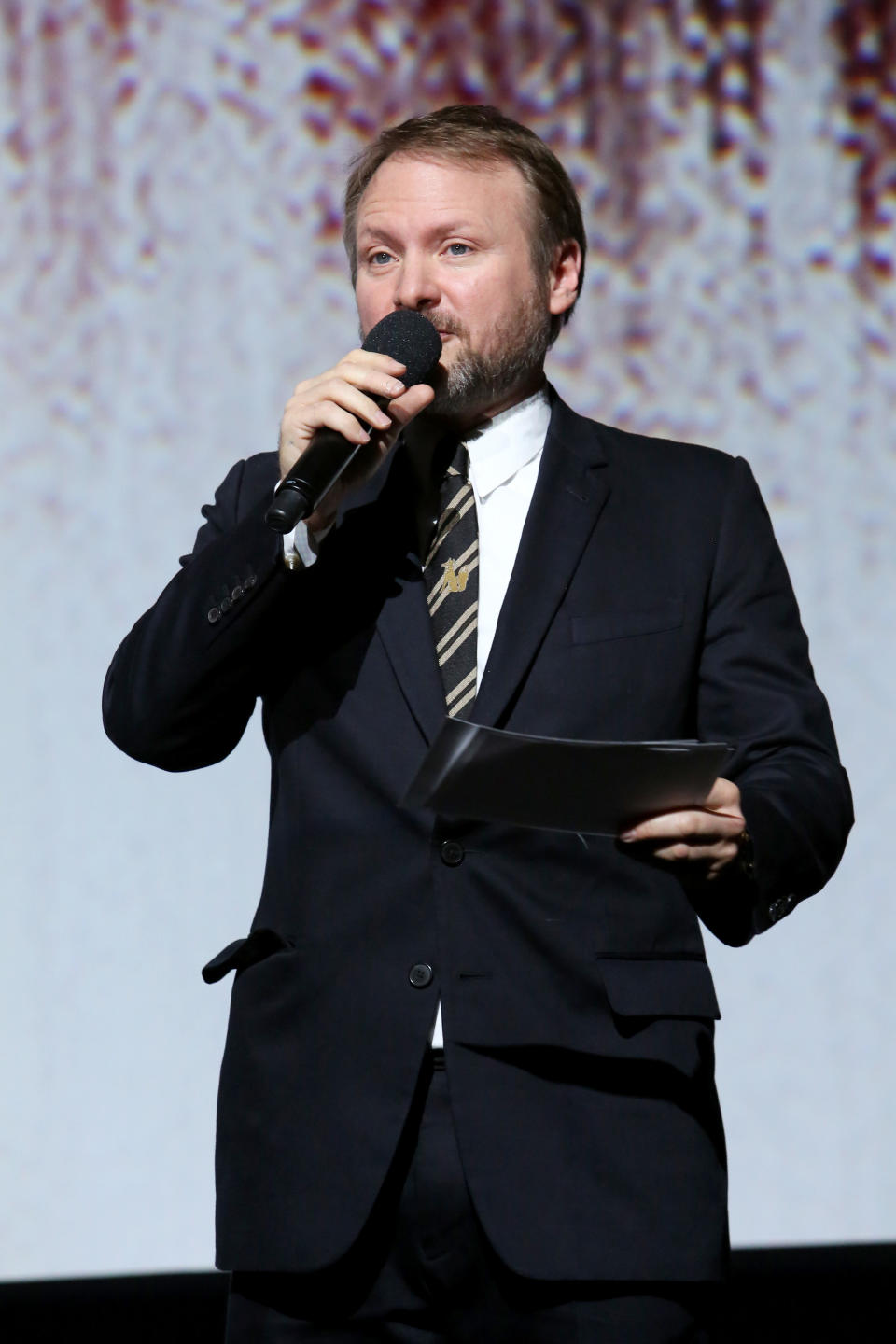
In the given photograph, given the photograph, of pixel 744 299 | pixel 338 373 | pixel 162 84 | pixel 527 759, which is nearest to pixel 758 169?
pixel 744 299

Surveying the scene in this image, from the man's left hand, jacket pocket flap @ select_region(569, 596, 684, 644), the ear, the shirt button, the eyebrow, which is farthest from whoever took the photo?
the ear

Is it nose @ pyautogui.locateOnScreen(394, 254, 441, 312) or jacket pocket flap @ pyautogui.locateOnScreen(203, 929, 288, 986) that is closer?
jacket pocket flap @ pyautogui.locateOnScreen(203, 929, 288, 986)

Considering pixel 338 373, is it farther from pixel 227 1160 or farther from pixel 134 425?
pixel 134 425

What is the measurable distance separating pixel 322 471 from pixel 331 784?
1.02 ft

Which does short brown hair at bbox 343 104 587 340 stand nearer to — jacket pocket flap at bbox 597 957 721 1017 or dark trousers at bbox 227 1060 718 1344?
jacket pocket flap at bbox 597 957 721 1017

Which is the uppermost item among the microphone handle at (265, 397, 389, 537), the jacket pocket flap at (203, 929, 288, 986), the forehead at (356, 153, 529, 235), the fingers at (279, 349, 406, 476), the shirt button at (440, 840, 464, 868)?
the forehead at (356, 153, 529, 235)

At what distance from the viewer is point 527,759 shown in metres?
1.27

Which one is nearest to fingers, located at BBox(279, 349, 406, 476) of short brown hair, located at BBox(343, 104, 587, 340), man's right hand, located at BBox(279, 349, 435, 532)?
man's right hand, located at BBox(279, 349, 435, 532)

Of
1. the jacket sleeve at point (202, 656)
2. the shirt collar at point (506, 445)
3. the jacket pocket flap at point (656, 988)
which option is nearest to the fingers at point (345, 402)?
the jacket sleeve at point (202, 656)

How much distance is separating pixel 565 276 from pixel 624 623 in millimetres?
498

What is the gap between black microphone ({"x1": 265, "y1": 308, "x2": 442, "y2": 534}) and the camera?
144cm

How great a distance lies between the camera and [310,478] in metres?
1.45

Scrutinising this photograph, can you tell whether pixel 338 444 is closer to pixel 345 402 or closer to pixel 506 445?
pixel 345 402

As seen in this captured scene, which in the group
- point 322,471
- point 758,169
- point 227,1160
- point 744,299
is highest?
point 758,169
